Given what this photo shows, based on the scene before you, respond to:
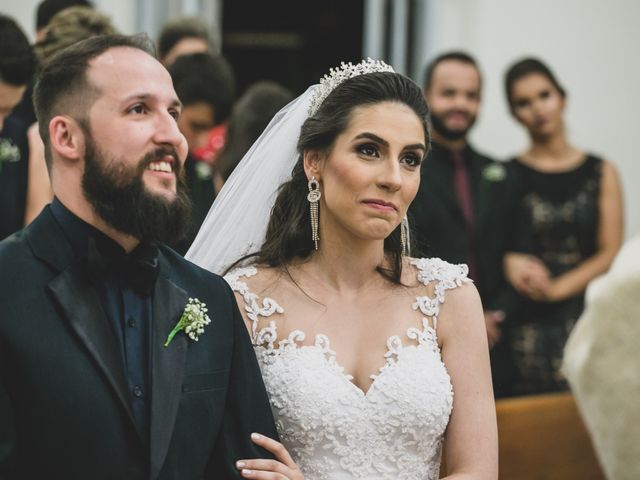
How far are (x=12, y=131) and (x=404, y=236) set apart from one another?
5.06ft

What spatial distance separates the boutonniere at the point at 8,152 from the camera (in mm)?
3840

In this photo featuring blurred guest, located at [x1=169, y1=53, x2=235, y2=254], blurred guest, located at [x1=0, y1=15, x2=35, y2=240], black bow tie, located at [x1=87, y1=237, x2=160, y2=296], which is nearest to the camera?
black bow tie, located at [x1=87, y1=237, x2=160, y2=296]

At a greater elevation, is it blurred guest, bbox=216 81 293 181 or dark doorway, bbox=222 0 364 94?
dark doorway, bbox=222 0 364 94

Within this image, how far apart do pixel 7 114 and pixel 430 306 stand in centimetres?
187

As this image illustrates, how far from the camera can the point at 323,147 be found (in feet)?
10.2

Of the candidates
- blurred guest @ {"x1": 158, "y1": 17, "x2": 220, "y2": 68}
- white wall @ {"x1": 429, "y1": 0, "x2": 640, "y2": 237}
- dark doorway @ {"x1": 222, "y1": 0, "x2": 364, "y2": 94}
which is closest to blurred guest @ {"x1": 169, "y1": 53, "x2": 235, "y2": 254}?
blurred guest @ {"x1": 158, "y1": 17, "x2": 220, "y2": 68}

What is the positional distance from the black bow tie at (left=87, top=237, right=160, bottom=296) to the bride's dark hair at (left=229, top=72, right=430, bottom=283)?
2.81 feet

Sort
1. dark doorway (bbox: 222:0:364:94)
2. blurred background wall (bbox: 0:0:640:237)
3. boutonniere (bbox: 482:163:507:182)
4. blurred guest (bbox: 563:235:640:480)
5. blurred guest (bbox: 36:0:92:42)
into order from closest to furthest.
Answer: blurred guest (bbox: 563:235:640:480) < blurred guest (bbox: 36:0:92:42) < boutonniere (bbox: 482:163:507:182) < blurred background wall (bbox: 0:0:640:237) < dark doorway (bbox: 222:0:364:94)

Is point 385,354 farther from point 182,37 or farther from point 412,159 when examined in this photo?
point 182,37

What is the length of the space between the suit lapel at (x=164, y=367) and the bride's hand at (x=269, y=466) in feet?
0.87

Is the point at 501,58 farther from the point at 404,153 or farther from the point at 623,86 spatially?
the point at 404,153

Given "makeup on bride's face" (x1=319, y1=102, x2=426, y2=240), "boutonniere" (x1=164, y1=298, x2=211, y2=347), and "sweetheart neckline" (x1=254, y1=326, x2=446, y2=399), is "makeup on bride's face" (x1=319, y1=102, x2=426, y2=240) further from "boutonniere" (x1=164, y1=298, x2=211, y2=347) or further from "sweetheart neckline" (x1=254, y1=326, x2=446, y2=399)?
"boutonniere" (x1=164, y1=298, x2=211, y2=347)

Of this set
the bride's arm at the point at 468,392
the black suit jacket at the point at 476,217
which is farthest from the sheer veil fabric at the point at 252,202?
the black suit jacket at the point at 476,217

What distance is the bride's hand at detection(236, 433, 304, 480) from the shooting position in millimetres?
2445
